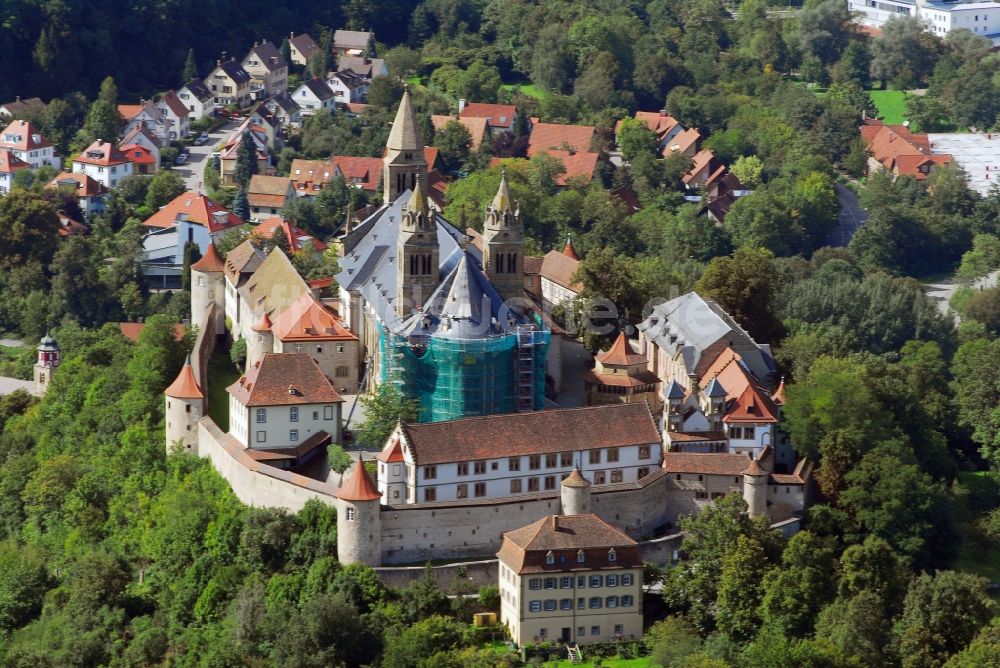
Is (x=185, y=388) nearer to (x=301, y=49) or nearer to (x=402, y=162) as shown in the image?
(x=402, y=162)

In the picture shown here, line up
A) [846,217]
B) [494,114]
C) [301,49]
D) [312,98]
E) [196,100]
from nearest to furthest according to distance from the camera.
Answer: [846,217] < [494,114] < [196,100] < [312,98] < [301,49]

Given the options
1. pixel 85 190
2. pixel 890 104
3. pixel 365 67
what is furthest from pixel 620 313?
pixel 890 104

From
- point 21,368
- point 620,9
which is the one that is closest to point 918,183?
point 620,9

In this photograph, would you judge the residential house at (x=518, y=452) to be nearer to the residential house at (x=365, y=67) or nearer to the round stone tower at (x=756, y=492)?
the round stone tower at (x=756, y=492)

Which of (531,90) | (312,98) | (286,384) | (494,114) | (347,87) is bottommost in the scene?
(286,384)

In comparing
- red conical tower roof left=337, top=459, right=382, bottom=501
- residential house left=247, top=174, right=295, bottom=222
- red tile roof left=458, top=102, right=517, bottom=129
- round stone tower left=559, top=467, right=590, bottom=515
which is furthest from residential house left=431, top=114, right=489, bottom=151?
red conical tower roof left=337, top=459, right=382, bottom=501

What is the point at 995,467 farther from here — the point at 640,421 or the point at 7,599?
the point at 7,599

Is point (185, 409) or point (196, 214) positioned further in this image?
point (196, 214)
